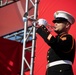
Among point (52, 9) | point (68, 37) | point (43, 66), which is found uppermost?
point (52, 9)

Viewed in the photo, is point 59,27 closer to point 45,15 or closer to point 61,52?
point 61,52

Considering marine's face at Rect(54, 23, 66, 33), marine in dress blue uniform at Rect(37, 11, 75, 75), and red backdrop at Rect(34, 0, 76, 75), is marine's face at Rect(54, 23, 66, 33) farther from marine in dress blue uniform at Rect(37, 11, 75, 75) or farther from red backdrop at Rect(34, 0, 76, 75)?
red backdrop at Rect(34, 0, 76, 75)

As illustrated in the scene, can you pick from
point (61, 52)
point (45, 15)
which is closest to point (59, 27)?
point (61, 52)

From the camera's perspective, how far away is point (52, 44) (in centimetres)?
205

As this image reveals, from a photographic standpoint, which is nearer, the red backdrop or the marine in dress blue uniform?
the marine in dress blue uniform

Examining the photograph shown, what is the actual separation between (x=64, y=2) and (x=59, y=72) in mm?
1546

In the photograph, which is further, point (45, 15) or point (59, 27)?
point (45, 15)

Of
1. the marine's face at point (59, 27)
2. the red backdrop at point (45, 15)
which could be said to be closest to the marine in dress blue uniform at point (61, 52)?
the marine's face at point (59, 27)

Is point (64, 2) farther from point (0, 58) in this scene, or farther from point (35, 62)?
point (0, 58)

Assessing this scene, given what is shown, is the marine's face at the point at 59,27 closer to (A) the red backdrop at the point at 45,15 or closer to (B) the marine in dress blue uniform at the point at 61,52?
(B) the marine in dress blue uniform at the point at 61,52

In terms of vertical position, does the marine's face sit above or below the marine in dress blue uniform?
above

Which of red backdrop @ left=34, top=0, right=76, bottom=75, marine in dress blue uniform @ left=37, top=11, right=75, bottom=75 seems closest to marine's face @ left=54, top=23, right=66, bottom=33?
marine in dress blue uniform @ left=37, top=11, right=75, bottom=75

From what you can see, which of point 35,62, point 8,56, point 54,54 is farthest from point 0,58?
point 54,54

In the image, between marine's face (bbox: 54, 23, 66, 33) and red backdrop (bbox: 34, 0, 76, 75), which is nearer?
marine's face (bbox: 54, 23, 66, 33)
